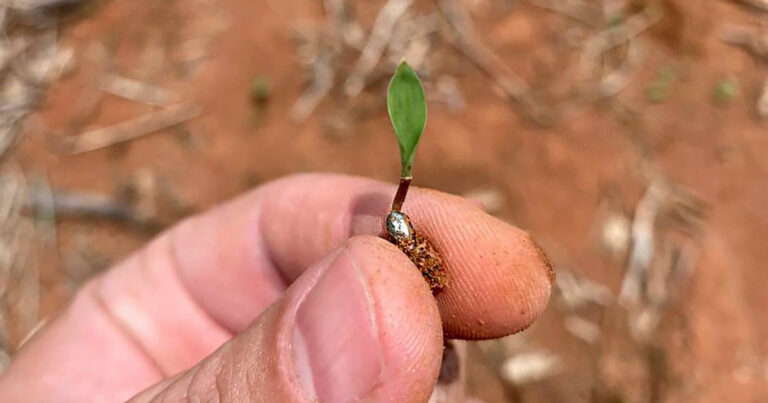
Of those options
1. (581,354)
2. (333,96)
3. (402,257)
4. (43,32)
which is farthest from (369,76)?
(402,257)

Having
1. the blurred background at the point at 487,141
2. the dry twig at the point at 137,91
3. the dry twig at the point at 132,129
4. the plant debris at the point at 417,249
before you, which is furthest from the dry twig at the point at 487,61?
the plant debris at the point at 417,249

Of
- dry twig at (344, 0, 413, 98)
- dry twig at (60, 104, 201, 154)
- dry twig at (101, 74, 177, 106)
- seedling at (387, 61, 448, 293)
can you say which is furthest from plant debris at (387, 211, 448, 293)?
dry twig at (101, 74, 177, 106)

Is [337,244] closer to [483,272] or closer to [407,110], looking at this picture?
[483,272]

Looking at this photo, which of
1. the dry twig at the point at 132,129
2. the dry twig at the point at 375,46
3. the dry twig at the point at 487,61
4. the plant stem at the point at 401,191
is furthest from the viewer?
A: the dry twig at the point at 132,129

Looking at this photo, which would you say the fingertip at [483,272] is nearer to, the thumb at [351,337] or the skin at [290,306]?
the skin at [290,306]

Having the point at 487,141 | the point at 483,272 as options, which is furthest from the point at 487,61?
the point at 483,272

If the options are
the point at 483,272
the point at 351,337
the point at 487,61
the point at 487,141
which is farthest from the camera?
the point at 487,61

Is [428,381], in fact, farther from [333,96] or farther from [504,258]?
[333,96]
